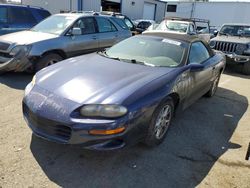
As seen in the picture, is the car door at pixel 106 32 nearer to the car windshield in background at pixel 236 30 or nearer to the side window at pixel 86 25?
the side window at pixel 86 25

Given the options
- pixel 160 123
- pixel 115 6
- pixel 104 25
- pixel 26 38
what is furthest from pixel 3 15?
pixel 115 6

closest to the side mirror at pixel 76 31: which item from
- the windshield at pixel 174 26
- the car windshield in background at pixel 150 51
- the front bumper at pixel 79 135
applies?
the car windshield in background at pixel 150 51

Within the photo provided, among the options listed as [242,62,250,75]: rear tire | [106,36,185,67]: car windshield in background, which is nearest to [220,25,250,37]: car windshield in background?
[242,62,250,75]: rear tire

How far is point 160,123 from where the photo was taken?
3551mm

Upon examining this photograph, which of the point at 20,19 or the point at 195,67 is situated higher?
the point at 20,19

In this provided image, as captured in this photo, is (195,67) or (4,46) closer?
(195,67)

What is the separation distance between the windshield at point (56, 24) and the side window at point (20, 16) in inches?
63.8

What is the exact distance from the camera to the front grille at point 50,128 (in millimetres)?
2881

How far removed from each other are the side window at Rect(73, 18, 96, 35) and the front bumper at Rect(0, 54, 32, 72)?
66.0 inches

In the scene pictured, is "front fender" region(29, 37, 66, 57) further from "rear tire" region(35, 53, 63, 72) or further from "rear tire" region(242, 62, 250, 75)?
"rear tire" region(242, 62, 250, 75)

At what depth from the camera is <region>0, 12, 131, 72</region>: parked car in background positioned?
5965 mm

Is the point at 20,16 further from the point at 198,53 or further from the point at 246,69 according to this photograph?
the point at 246,69

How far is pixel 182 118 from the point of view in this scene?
15.5ft

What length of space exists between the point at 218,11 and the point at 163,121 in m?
31.9
